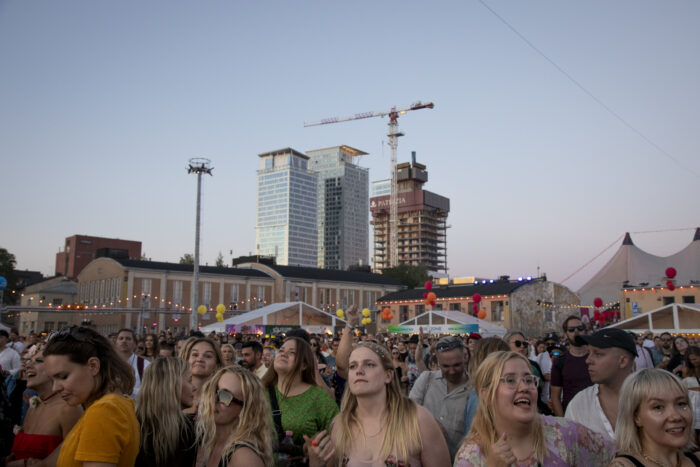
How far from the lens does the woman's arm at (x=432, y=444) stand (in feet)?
9.64

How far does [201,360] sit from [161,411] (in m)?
1.60

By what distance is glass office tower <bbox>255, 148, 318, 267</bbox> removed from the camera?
5625 inches

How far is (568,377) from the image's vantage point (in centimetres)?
560

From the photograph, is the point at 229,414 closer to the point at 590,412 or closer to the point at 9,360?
the point at 590,412

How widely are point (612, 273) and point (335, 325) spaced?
28905 mm

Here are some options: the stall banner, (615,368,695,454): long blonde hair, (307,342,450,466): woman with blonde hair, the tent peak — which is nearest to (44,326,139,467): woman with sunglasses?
(307,342,450,466): woman with blonde hair

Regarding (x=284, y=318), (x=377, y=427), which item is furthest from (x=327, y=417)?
(x=284, y=318)

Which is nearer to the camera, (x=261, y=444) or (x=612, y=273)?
(x=261, y=444)

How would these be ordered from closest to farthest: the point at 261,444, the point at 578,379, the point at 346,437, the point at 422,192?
the point at 261,444 < the point at 346,437 < the point at 578,379 < the point at 422,192

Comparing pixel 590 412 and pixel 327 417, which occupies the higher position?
pixel 590 412

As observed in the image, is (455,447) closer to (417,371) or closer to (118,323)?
(417,371)

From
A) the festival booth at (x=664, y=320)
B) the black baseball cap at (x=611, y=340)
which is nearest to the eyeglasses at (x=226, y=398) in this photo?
the black baseball cap at (x=611, y=340)

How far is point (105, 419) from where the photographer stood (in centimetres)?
256

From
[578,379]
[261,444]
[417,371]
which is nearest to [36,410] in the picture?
[261,444]
